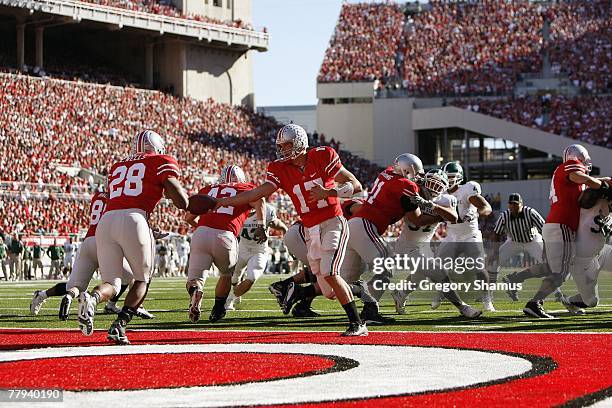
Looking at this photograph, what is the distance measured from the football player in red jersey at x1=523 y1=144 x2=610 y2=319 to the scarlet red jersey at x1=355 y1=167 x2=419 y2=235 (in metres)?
1.52

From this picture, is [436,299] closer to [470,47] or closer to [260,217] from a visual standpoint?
[260,217]

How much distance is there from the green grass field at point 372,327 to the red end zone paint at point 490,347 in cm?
90

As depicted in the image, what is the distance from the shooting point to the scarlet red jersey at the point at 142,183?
8992 millimetres

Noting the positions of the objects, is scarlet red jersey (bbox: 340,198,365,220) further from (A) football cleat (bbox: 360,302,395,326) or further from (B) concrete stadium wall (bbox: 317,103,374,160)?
(B) concrete stadium wall (bbox: 317,103,374,160)

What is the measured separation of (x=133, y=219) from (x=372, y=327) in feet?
9.05

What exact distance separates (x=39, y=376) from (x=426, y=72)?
Answer: 47819 mm

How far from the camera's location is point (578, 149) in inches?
439

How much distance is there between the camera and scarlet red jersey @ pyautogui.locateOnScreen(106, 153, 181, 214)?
29.5 ft

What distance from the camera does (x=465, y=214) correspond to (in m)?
13.5

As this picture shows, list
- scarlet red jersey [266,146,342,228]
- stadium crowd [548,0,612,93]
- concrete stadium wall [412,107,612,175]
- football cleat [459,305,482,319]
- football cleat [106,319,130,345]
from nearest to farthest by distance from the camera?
football cleat [106,319,130,345]
scarlet red jersey [266,146,342,228]
football cleat [459,305,482,319]
concrete stadium wall [412,107,612,175]
stadium crowd [548,0,612,93]

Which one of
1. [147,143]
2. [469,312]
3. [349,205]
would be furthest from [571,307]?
[147,143]

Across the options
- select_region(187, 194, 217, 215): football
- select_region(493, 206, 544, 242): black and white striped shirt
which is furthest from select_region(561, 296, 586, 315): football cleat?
select_region(187, 194, 217, 215): football

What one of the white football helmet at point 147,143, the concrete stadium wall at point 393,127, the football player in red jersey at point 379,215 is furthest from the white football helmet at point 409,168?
the concrete stadium wall at point 393,127

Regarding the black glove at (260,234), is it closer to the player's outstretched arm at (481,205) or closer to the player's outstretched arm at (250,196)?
the player's outstretched arm at (481,205)
